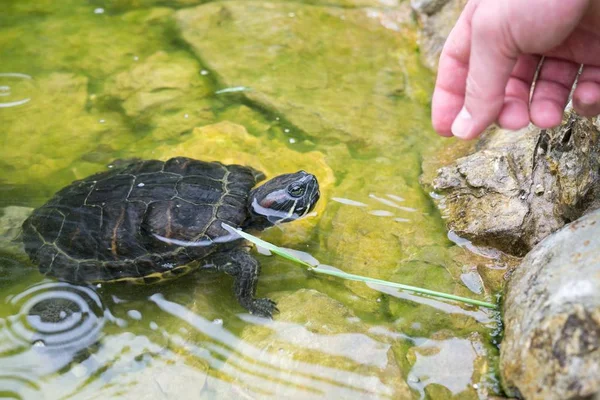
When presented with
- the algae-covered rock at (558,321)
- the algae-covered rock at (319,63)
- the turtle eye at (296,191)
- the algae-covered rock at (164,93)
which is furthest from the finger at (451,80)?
the algae-covered rock at (164,93)

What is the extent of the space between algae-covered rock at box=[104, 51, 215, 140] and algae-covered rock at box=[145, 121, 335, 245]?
0.68ft

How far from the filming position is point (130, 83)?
15.7ft

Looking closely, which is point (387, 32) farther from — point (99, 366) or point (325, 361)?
point (99, 366)

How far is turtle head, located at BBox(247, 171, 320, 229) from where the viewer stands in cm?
347

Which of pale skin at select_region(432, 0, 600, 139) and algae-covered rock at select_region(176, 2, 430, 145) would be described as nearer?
pale skin at select_region(432, 0, 600, 139)

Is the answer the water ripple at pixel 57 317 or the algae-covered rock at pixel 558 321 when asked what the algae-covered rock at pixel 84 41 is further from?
the algae-covered rock at pixel 558 321

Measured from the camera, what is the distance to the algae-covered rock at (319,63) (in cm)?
446

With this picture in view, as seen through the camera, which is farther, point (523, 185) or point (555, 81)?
point (523, 185)

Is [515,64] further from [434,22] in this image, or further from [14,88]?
[14,88]

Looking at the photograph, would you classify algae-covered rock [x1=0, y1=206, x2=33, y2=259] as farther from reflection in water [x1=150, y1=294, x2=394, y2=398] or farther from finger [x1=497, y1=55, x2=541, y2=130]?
finger [x1=497, y1=55, x2=541, y2=130]

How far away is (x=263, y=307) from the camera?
9.75 ft

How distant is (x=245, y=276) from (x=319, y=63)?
107 inches

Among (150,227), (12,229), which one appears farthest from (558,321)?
(12,229)

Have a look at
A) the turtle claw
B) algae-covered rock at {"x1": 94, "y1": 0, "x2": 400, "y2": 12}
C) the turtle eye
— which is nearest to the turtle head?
the turtle eye
